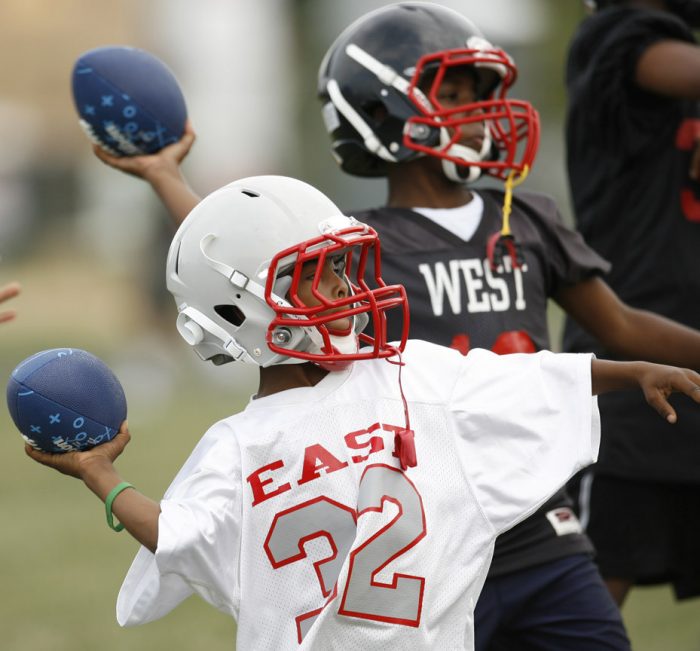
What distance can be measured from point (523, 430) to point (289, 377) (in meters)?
0.53

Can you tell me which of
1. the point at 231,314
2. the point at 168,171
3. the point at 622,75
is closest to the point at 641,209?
the point at 622,75

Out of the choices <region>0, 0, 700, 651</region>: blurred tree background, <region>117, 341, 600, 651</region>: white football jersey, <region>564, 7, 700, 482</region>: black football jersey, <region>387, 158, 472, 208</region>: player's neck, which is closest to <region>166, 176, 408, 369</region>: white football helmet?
<region>117, 341, 600, 651</region>: white football jersey

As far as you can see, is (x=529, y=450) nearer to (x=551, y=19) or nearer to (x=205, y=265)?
(x=205, y=265)

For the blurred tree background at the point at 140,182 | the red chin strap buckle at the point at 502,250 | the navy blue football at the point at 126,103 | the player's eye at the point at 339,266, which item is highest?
the navy blue football at the point at 126,103

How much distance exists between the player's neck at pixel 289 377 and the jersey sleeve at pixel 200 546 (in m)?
0.20

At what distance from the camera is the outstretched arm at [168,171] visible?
11.8ft

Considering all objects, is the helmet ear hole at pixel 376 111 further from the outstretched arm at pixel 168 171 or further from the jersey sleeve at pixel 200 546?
the jersey sleeve at pixel 200 546

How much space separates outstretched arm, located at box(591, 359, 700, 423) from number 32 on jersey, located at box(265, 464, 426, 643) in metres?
0.50

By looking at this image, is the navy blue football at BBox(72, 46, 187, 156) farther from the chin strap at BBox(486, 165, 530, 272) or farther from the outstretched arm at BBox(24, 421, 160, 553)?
the outstretched arm at BBox(24, 421, 160, 553)

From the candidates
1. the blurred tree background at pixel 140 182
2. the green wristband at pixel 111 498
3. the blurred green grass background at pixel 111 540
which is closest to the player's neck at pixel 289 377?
the green wristband at pixel 111 498

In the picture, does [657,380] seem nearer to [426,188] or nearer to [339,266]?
[339,266]

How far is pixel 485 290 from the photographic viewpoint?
3451mm

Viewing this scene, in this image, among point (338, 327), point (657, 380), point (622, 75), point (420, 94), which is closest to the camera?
point (657, 380)

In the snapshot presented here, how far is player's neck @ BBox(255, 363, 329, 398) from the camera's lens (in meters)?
→ 2.98
